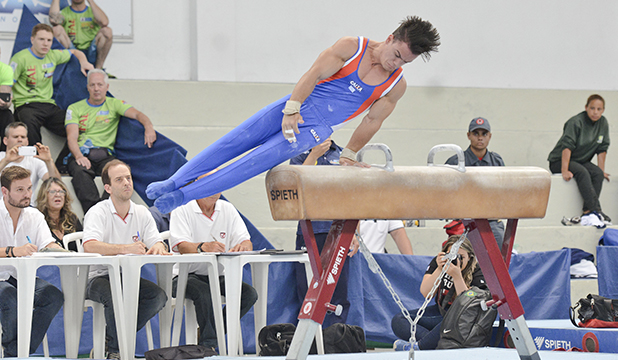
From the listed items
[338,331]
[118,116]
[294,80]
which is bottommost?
[338,331]

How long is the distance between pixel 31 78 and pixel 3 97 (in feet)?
2.02

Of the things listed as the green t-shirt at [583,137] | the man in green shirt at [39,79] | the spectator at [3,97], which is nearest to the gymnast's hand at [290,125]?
the spectator at [3,97]

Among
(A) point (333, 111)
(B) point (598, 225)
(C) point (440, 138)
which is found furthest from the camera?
(C) point (440, 138)

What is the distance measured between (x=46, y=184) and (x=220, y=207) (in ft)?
4.86

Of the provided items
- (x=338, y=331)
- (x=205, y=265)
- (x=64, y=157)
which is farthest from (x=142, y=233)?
(x=64, y=157)

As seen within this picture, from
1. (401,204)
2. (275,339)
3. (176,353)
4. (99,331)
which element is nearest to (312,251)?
(401,204)

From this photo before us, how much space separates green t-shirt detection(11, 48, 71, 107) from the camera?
6852 millimetres

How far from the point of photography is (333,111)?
331 cm

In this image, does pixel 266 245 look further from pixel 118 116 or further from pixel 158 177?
pixel 118 116

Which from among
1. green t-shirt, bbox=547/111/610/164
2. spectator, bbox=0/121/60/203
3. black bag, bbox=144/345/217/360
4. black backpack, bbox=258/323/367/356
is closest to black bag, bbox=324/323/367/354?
black backpack, bbox=258/323/367/356

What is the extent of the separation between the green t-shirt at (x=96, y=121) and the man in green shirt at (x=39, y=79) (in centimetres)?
23

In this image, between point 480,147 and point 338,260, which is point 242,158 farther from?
point 480,147

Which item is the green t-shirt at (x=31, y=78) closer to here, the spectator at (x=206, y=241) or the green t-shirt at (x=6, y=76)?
the green t-shirt at (x=6, y=76)

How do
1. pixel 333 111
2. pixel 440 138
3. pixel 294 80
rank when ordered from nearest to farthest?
pixel 333 111 → pixel 440 138 → pixel 294 80
